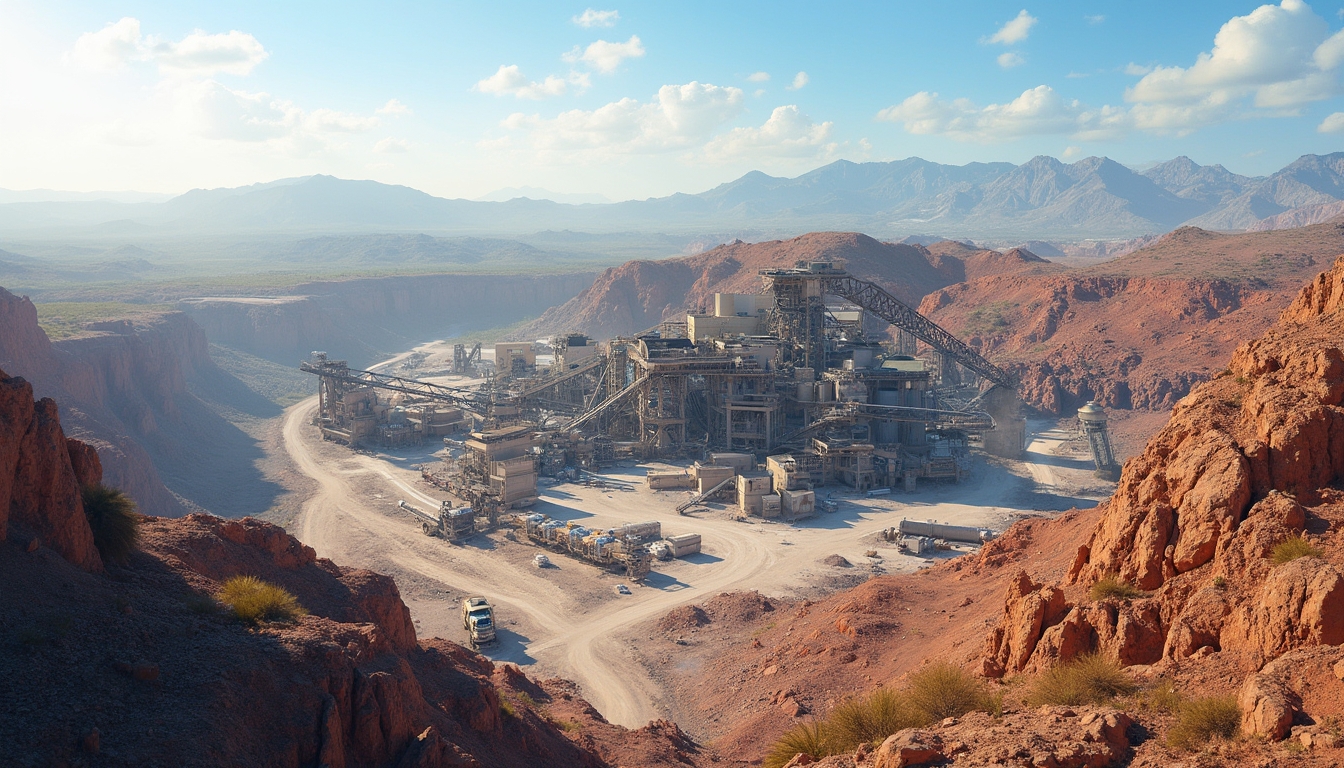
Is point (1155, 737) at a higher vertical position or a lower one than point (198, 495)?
higher

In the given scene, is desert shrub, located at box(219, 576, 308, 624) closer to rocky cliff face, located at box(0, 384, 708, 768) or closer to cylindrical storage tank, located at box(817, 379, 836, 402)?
rocky cliff face, located at box(0, 384, 708, 768)

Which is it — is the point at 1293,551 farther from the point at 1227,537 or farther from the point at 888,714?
the point at 888,714

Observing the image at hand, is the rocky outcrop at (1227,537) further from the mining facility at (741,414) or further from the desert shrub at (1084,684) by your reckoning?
the mining facility at (741,414)

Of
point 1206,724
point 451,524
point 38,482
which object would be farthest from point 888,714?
point 451,524

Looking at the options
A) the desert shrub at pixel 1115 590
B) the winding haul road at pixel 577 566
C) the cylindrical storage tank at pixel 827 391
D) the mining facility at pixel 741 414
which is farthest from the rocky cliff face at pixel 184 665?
the cylindrical storage tank at pixel 827 391

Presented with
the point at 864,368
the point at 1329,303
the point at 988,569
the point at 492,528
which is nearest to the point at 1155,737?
the point at 1329,303

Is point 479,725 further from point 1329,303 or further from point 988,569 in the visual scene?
point 1329,303
